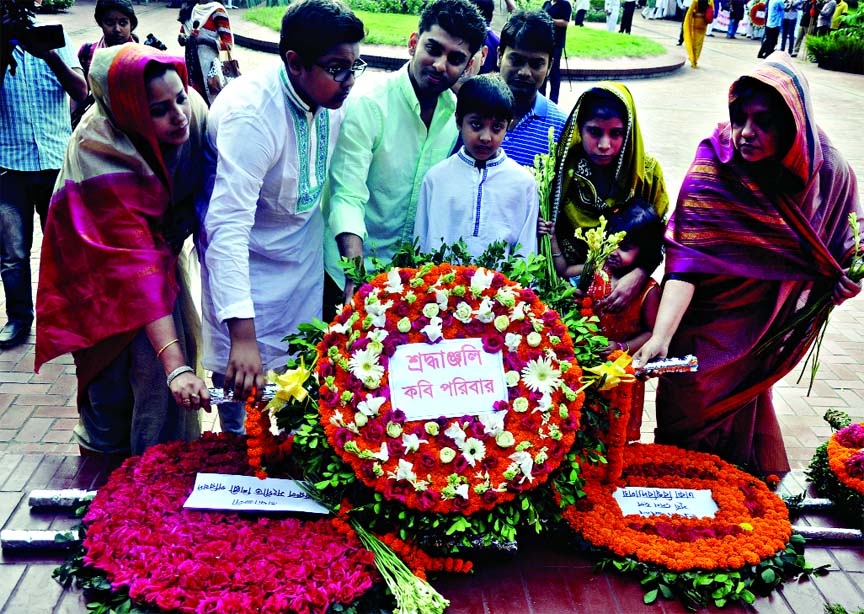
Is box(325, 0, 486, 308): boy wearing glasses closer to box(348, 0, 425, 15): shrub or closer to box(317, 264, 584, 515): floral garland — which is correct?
box(317, 264, 584, 515): floral garland

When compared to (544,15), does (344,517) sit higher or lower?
lower

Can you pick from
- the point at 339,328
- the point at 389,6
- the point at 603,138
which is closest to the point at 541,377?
the point at 339,328

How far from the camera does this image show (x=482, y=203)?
110 inches

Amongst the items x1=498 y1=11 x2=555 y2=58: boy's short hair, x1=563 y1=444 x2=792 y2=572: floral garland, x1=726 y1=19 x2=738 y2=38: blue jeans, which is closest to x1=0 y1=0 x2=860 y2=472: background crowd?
x1=563 y1=444 x2=792 y2=572: floral garland

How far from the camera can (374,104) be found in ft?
9.53

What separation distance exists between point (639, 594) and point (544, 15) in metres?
2.45

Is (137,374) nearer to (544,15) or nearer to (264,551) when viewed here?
(264,551)

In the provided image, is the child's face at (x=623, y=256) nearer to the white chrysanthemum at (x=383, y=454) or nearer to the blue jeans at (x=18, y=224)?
the white chrysanthemum at (x=383, y=454)

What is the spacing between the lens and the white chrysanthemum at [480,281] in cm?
244

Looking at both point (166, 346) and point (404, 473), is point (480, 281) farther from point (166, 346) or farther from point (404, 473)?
point (166, 346)

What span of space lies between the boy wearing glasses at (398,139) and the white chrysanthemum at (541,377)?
0.70 meters

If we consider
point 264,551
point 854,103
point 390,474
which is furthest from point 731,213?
point 854,103

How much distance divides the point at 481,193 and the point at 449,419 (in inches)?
34.4

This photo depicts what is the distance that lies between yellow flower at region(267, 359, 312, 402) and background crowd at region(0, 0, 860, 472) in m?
0.11
